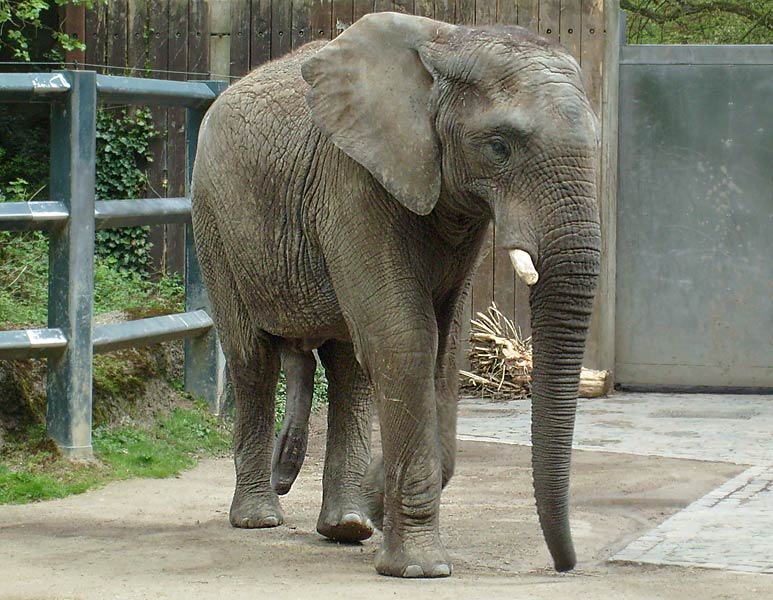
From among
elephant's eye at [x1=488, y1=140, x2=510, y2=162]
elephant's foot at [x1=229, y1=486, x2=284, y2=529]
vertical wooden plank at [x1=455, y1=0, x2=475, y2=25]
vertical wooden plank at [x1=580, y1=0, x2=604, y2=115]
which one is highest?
vertical wooden plank at [x1=455, y1=0, x2=475, y2=25]

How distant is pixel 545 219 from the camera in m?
5.12

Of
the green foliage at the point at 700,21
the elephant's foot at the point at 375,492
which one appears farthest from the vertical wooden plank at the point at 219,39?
the green foliage at the point at 700,21

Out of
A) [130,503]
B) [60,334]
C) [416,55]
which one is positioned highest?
[416,55]

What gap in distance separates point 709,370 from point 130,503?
6016 millimetres

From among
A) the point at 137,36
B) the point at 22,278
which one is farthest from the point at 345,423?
the point at 137,36

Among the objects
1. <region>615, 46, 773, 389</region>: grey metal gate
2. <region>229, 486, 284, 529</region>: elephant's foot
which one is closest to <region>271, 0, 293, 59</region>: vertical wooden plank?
<region>615, 46, 773, 389</region>: grey metal gate

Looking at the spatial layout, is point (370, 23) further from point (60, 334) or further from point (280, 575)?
point (60, 334)

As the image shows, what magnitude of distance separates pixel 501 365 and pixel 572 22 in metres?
2.71

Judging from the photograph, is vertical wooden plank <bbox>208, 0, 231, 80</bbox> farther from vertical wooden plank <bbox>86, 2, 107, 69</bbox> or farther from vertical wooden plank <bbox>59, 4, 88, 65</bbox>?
vertical wooden plank <bbox>59, 4, 88, 65</bbox>

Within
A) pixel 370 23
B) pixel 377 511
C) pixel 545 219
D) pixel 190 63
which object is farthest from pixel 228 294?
pixel 190 63

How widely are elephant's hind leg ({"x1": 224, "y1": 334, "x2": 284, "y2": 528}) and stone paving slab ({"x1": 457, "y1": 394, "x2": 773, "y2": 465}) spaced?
9.68 feet

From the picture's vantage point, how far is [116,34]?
1261 centimetres

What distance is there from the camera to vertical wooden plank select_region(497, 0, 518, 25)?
11908mm

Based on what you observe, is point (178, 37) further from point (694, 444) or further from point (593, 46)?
point (694, 444)
